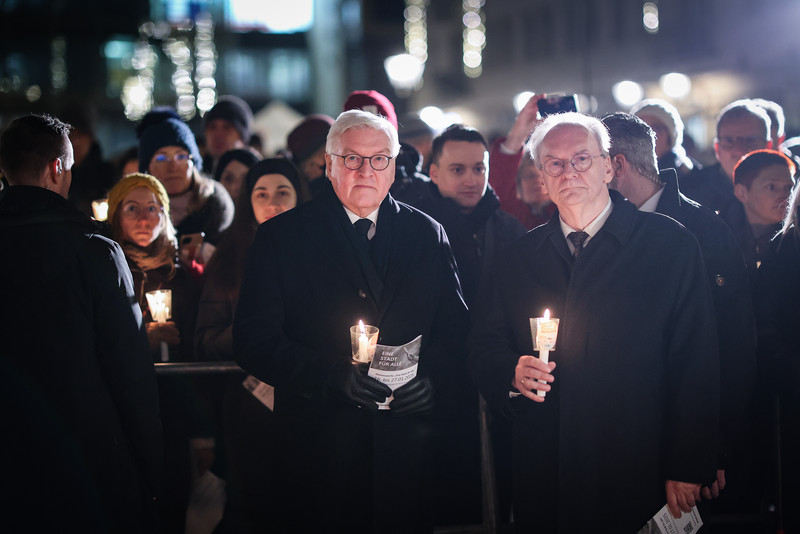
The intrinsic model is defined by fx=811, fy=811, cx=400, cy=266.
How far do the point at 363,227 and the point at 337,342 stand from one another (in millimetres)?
580

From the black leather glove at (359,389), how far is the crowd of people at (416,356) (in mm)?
11

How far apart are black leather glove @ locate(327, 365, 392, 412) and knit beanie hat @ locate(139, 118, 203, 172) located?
3.37 m

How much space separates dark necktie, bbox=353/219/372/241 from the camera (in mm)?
4000

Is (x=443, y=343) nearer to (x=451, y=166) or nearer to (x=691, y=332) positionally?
(x=691, y=332)

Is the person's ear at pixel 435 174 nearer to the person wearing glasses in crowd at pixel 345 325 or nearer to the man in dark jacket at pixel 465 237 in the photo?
the man in dark jacket at pixel 465 237

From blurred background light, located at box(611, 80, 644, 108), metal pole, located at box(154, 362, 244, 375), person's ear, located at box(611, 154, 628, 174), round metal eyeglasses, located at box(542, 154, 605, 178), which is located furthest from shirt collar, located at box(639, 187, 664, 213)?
blurred background light, located at box(611, 80, 644, 108)

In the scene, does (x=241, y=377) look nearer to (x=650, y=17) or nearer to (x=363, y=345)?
(x=363, y=345)

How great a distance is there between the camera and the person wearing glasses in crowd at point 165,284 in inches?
202

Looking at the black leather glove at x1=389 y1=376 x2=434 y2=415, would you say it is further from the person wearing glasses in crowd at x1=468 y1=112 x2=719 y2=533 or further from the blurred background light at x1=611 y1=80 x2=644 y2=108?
the blurred background light at x1=611 y1=80 x2=644 y2=108

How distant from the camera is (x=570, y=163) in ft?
12.3

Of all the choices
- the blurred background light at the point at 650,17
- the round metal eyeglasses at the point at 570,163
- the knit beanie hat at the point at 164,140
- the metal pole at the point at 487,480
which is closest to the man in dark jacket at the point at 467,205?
the metal pole at the point at 487,480

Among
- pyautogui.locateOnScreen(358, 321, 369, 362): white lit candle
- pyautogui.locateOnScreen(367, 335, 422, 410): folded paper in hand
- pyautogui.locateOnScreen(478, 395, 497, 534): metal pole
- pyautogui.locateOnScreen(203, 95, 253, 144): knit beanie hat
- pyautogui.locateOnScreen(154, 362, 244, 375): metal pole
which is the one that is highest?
pyautogui.locateOnScreen(203, 95, 253, 144): knit beanie hat

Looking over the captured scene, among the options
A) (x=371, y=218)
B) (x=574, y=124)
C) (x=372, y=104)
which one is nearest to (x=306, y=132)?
(x=372, y=104)

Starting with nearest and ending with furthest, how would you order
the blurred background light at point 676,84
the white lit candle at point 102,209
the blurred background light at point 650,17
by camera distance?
the white lit candle at point 102,209
the blurred background light at point 676,84
the blurred background light at point 650,17
